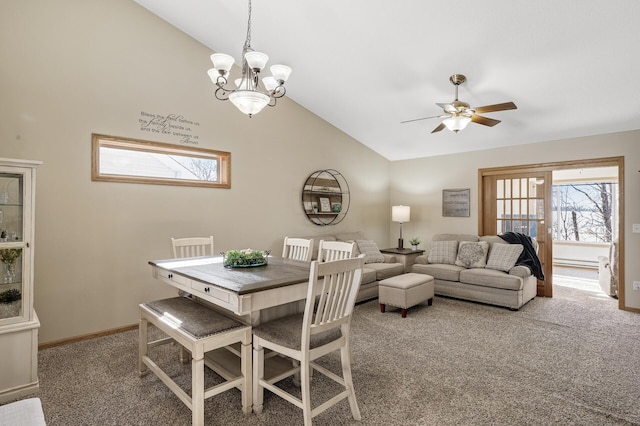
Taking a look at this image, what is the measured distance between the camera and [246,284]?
76.9 inches

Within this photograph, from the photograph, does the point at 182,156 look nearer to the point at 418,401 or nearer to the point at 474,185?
the point at 418,401

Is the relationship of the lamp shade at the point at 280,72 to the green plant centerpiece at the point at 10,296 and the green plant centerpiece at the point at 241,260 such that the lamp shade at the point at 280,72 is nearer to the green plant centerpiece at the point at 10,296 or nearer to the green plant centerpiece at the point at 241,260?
the green plant centerpiece at the point at 241,260

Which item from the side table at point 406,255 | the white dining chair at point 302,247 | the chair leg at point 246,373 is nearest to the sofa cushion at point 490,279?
the side table at point 406,255

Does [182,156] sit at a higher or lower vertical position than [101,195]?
higher

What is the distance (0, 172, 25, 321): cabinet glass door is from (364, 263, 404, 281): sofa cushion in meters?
3.85

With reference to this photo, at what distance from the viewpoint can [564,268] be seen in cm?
741

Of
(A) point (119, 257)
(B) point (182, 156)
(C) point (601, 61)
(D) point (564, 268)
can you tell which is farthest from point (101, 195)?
(D) point (564, 268)

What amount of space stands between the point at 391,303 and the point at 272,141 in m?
2.69

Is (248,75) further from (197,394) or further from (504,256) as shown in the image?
(504,256)

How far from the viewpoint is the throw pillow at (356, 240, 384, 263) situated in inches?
209

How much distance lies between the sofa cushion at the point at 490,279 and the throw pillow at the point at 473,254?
16cm

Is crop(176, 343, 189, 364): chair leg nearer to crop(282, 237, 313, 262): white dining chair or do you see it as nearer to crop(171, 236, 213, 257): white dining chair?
crop(171, 236, 213, 257): white dining chair

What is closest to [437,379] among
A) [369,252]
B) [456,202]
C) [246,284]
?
[246,284]

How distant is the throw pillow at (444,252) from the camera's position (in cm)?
514
